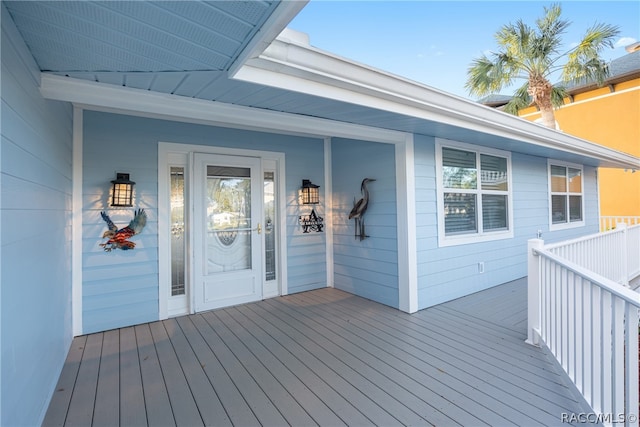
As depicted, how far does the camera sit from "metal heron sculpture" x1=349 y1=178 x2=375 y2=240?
418cm

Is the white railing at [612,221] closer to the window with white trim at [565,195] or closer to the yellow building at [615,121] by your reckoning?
the yellow building at [615,121]

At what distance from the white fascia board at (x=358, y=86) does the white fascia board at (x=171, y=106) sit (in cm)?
59

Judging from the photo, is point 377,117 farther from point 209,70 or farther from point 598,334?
point 598,334

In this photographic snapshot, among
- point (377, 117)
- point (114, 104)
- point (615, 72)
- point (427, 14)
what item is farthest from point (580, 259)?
point (615, 72)

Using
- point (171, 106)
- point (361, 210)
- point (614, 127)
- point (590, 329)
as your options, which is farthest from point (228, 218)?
point (614, 127)

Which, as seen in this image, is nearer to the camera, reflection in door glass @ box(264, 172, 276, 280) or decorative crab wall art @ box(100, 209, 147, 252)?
decorative crab wall art @ box(100, 209, 147, 252)

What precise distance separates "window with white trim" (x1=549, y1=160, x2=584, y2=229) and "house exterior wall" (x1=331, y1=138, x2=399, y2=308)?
4.10 meters

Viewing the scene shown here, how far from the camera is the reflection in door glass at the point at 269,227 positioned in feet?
14.4

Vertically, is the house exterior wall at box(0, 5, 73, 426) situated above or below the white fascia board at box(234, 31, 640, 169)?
below

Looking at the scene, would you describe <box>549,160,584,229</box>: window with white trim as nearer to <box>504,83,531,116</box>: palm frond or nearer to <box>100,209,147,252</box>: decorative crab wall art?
<box>504,83,531,116</box>: palm frond

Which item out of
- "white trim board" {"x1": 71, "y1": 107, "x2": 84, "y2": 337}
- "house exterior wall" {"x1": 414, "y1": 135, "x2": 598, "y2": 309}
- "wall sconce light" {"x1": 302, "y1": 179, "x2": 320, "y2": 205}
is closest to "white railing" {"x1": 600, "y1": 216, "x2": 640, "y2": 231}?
"house exterior wall" {"x1": 414, "y1": 135, "x2": 598, "y2": 309}

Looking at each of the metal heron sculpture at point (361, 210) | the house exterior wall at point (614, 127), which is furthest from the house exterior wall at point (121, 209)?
the house exterior wall at point (614, 127)

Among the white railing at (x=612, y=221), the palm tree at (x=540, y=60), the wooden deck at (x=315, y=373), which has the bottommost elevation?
the wooden deck at (x=315, y=373)

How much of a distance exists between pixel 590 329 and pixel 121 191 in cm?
409
